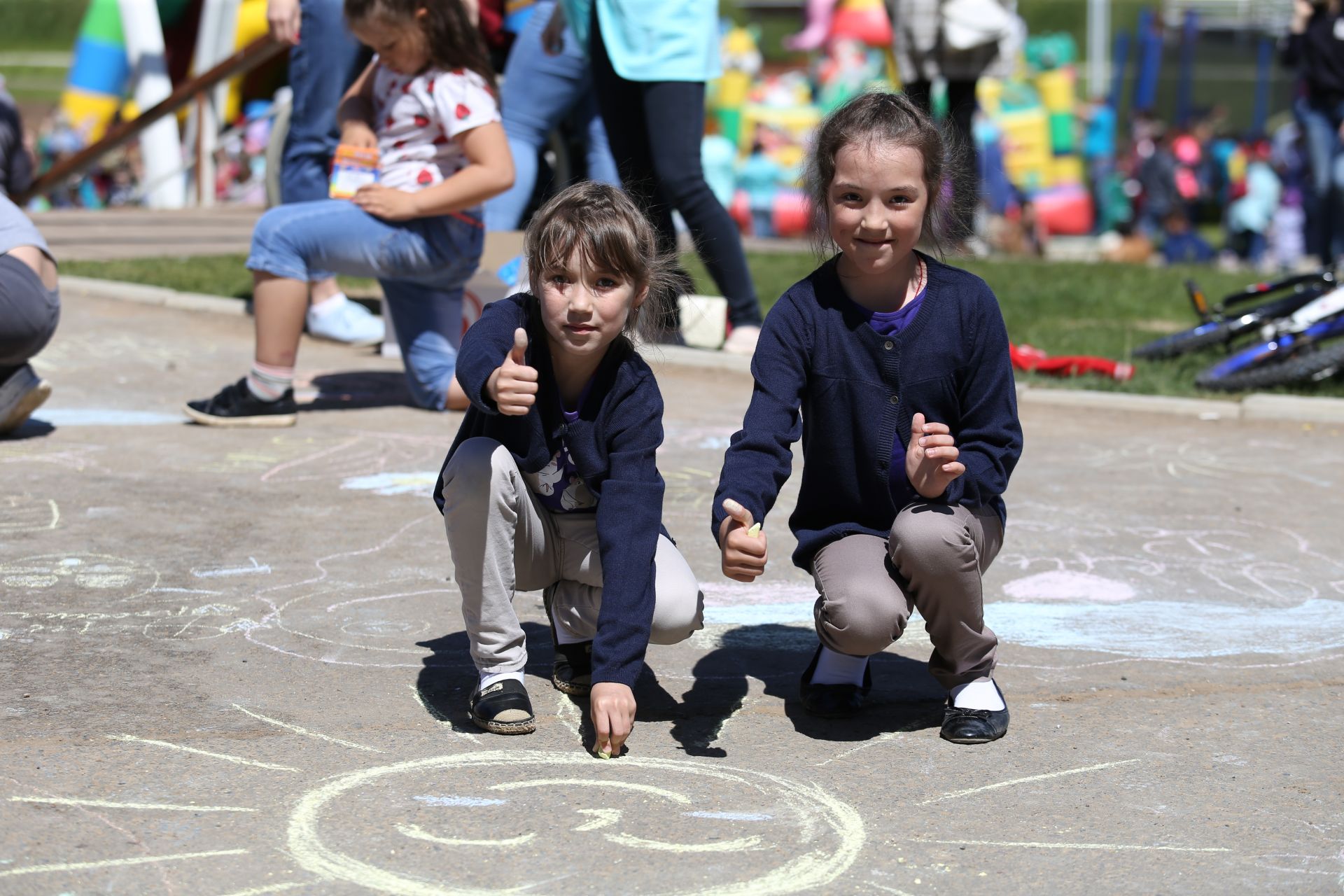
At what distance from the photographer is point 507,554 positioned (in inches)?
105

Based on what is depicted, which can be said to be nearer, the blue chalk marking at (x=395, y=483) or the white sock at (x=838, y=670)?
the white sock at (x=838, y=670)

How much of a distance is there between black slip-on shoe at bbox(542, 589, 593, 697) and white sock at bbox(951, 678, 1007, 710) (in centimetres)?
66

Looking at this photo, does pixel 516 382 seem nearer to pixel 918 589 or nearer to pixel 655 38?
pixel 918 589

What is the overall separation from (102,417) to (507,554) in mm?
2720

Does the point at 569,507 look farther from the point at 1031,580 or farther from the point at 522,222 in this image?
the point at 522,222

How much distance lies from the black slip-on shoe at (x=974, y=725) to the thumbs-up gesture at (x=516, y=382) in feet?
2.98

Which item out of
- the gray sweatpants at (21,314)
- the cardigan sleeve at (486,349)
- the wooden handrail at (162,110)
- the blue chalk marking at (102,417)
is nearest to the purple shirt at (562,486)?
the cardigan sleeve at (486,349)

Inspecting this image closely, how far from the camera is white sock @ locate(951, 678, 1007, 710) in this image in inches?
107

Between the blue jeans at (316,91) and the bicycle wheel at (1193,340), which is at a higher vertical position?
the blue jeans at (316,91)

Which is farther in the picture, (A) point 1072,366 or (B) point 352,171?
(A) point 1072,366

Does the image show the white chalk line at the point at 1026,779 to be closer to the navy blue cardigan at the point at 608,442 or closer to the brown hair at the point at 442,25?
the navy blue cardigan at the point at 608,442

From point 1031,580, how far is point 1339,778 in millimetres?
1172

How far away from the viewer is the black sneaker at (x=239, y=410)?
4.79 metres

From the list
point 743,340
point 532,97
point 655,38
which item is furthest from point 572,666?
point 532,97
